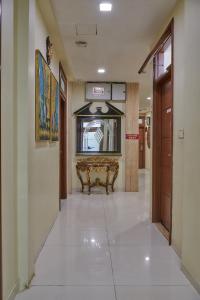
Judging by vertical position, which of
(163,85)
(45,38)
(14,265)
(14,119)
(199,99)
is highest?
(45,38)

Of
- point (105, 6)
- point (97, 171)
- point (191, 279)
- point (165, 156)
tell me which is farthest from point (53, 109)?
point (97, 171)

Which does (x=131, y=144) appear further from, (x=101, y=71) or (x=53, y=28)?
(x=53, y=28)

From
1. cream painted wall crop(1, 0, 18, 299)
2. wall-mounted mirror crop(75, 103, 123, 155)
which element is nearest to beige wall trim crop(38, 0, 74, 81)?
cream painted wall crop(1, 0, 18, 299)

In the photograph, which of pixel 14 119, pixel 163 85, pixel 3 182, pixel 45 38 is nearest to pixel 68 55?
pixel 45 38

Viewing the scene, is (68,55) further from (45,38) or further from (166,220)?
(166,220)

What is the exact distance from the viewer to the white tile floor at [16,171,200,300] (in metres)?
2.43

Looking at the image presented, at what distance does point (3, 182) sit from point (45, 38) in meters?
2.36

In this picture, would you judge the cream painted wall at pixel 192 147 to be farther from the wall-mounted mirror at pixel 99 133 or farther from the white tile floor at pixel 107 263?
the wall-mounted mirror at pixel 99 133

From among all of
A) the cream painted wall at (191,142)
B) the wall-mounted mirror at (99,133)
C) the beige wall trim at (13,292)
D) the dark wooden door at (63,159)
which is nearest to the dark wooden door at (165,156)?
the cream painted wall at (191,142)

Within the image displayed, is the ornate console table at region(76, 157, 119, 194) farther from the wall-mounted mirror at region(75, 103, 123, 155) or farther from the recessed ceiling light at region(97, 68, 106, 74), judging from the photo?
the recessed ceiling light at region(97, 68, 106, 74)

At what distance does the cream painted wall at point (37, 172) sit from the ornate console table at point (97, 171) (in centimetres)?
276

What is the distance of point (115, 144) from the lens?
756 centimetres

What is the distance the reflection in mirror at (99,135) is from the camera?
7.54 m

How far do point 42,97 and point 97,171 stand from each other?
4.45m
